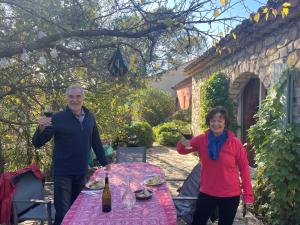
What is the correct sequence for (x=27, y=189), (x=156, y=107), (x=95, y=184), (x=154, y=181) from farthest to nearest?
1. (x=156, y=107)
2. (x=27, y=189)
3. (x=154, y=181)
4. (x=95, y=184)

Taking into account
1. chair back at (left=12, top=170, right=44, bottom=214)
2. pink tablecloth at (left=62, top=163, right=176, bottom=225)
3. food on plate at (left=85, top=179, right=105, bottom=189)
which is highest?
food on plate at (left=85, top=179, right=105, bottom=189)

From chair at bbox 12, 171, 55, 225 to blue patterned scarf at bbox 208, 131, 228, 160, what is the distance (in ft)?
6.16

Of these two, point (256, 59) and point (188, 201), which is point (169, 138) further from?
point (188, 201)

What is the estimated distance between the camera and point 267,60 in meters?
5.44

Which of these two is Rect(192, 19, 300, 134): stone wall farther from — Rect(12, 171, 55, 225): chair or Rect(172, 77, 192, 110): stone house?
Rect(172, 77, 192, 110): stone house

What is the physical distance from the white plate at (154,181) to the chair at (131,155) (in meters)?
2.03

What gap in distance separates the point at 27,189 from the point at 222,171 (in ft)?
7.54

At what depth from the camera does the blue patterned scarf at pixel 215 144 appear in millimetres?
3094

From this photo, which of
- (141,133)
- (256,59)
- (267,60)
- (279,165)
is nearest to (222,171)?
(279,165)

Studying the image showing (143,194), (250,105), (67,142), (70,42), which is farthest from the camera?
(250,105)

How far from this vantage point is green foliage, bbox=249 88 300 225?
13.3 ft

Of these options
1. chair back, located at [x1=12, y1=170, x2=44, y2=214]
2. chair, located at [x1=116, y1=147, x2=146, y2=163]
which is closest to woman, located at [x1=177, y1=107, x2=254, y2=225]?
chair back, located at [x1=12, y1=170, x2=44, y2=214]

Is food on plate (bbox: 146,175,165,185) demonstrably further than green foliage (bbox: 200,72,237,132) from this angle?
No

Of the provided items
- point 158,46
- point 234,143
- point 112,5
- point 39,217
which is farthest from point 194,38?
point 39,217
